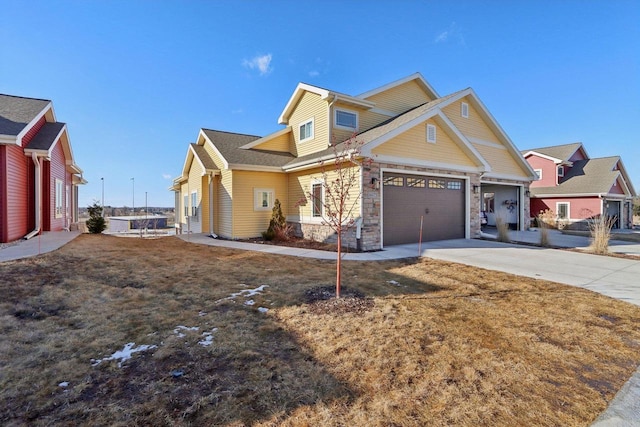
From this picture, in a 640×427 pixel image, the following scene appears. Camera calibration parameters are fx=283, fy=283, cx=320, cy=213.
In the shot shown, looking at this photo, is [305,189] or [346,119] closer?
[305,189]

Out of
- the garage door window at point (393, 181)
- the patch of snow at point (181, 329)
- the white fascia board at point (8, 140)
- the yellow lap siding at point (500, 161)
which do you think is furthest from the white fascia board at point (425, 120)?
the white fascia board at point (8, 140)

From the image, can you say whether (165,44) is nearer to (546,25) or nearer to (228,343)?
(228,343)

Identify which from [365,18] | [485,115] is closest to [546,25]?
[485,115]

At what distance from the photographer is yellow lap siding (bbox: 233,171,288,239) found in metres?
13.2

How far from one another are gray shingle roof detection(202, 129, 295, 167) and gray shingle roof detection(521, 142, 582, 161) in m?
23.8

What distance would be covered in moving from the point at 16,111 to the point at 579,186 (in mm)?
33440

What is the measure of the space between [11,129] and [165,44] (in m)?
6.66

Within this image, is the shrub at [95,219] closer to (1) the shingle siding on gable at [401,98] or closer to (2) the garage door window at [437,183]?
(1) the shingle siding on gable at [401,98]

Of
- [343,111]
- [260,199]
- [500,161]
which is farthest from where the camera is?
[500,161]

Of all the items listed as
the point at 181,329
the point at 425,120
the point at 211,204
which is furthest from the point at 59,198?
the point at 425,120

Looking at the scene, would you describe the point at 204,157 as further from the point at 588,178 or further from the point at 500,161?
the point at 588,178

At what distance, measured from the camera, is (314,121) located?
14039mm

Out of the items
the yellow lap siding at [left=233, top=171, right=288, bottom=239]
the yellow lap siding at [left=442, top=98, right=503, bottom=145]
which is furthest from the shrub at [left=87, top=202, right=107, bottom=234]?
the yellow lap siding at [left=442, top=98, right=503, bottom=145]

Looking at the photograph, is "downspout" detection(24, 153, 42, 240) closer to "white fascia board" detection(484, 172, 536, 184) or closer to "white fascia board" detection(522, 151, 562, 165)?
"white fascia board" detection(484, 172, 536, 184)
